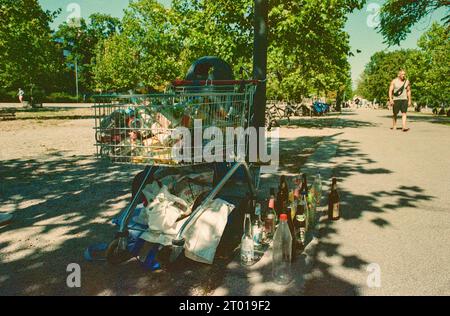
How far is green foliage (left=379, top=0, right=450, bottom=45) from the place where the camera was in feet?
71.9

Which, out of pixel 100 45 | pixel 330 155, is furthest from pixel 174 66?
pixel 330 155

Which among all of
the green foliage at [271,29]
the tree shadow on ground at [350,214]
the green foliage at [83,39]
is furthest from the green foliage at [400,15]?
the green foliage at [83,39]

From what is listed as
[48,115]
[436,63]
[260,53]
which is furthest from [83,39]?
[260,53]

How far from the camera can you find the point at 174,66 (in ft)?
131

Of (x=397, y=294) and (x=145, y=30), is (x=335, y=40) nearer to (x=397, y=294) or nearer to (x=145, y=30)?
(x=397, y=294)

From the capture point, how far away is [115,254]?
323cm

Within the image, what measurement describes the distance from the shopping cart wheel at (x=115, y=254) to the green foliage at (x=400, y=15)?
24639mm

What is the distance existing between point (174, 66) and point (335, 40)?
1080 inches

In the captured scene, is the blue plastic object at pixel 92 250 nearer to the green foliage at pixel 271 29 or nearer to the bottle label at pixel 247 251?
the bottle label at pixel 247 251

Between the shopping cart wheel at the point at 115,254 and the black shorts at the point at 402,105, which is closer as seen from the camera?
the shopping cart wheel at the point at 115,254

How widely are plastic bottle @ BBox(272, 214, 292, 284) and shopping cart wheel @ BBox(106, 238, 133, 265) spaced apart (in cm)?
137

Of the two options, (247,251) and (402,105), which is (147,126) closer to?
(247,251)

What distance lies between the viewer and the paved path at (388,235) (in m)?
2.90

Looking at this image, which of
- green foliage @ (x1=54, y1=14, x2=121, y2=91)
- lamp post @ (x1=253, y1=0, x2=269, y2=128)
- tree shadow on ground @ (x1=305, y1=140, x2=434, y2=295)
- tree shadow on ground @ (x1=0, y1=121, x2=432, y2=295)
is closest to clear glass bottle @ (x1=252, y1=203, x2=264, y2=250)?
tree shadow on ground @ (x1=0, y1=121, x2=432, y2=295)
